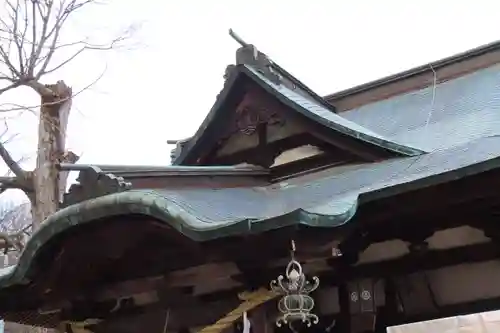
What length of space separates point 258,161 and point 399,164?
173 cm

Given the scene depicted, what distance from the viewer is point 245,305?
518 centimetres

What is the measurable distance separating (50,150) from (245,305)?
17.8ft

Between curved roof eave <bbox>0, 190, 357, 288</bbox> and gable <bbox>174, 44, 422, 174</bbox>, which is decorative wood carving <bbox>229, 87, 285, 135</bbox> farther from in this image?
curved roof eave <bbox>0, 190, 357, 288</bbox>

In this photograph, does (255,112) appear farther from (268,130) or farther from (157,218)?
(157,218)

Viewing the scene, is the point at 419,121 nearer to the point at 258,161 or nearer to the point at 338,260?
the point at 258,161

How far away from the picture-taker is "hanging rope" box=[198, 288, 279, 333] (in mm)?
5098

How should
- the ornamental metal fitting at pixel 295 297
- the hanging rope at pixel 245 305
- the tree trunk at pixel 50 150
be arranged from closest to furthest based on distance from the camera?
1. the ornamental metal fitting at pixel 295 297
2. the hanging rope at pixel 245 305
3. the tree trunk at pixel 50 150

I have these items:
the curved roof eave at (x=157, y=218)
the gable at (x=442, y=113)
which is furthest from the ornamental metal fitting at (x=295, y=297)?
the gable at (x=442, y=113)

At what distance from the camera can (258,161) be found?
691cm

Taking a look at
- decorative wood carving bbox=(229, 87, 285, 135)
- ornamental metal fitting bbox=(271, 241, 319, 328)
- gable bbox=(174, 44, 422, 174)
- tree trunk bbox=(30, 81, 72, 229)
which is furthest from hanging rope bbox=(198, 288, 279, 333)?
tree trunk bbox=(30, 81, 72, 229)

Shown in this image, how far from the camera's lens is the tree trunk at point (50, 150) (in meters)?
9.56

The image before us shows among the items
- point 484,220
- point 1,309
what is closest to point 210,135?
point 1,309

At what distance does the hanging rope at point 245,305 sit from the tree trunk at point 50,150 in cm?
493

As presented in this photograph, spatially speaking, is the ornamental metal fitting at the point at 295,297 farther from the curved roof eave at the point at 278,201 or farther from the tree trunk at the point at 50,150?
the tree trunk at the point at 50,150
